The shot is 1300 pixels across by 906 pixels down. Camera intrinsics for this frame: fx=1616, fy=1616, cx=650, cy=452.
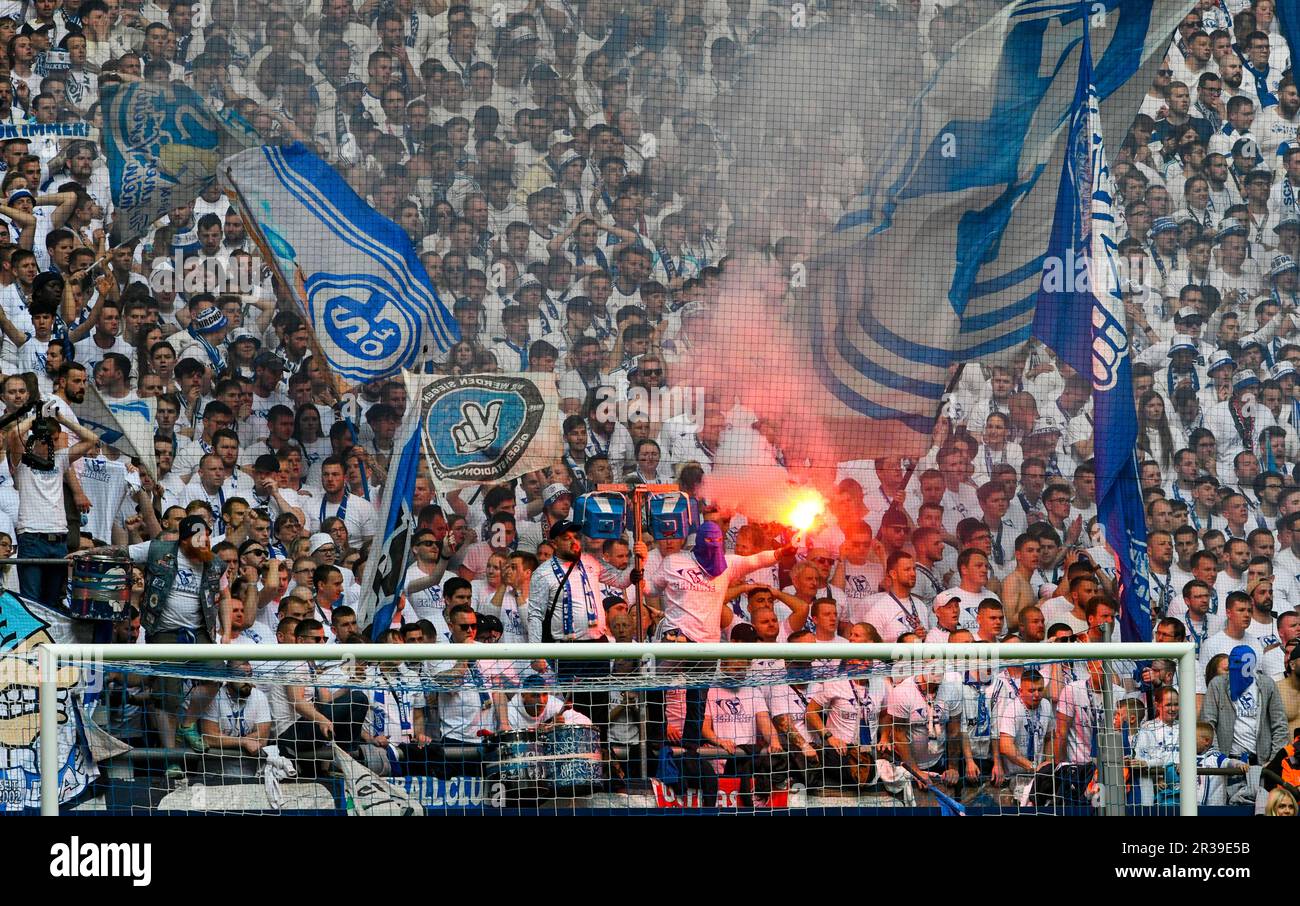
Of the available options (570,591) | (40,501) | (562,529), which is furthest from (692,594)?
(40,501)

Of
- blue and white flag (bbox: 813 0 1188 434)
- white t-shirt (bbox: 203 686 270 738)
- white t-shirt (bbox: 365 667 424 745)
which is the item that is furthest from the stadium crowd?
white t-shirt (bbox: 203 686 270 738)

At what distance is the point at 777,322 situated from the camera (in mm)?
6441

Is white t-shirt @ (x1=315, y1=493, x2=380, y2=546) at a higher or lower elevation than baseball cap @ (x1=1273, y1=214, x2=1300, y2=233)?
lower

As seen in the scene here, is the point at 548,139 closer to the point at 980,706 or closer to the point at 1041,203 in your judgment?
the point at 1041,203

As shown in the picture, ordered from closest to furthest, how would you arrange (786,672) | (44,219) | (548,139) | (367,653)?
(367,653)
(786,672)
(44,219)
(548,139)

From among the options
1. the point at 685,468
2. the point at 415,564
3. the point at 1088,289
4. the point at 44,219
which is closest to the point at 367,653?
the point at 415,564

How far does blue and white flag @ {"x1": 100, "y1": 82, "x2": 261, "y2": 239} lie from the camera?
6.04m

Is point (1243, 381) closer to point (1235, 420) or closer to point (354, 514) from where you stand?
point (1235, 420)

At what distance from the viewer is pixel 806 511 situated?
6.21m

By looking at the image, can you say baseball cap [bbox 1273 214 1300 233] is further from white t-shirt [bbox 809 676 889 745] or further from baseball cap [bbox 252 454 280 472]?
baseball cap [bbox 252 454 280 472]

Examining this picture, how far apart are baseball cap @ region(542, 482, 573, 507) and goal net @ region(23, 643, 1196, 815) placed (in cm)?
119

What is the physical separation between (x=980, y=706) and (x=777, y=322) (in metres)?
2.06

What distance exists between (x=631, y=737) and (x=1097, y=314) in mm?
2818

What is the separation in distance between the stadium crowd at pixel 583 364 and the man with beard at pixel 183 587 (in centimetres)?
1
